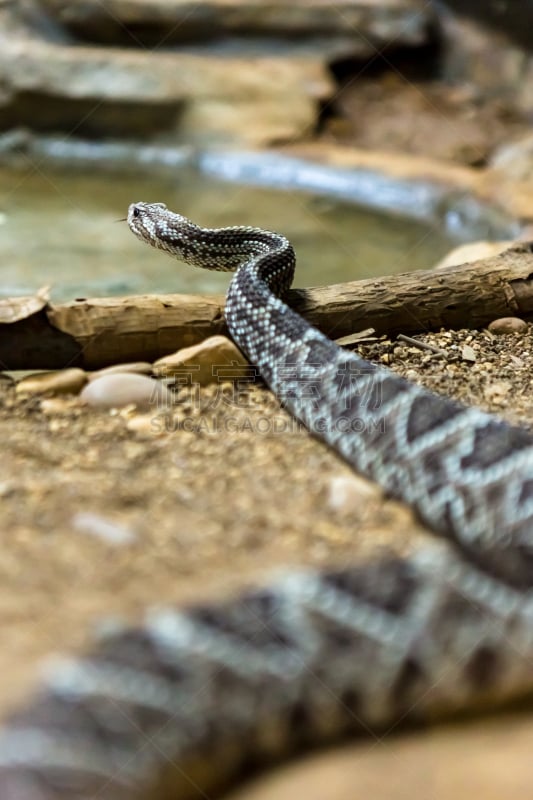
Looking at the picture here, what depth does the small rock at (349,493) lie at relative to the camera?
329cm

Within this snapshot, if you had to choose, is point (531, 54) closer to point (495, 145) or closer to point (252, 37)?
point (495, 145)

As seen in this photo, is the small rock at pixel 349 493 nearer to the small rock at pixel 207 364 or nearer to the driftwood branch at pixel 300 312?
the small rock at pixel 207 364

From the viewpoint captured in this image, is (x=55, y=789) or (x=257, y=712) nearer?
(x=55, y=789)

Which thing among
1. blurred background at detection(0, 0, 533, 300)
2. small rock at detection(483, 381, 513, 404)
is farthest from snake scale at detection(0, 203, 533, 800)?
blurred background at detection(0, 0, 533, 300)

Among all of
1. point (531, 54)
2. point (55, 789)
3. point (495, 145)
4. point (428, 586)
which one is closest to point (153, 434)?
point (428, 586)

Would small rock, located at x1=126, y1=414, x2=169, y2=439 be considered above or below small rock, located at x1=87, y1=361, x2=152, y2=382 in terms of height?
below

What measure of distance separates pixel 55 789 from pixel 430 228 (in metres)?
7.66

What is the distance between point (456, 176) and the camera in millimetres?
9156

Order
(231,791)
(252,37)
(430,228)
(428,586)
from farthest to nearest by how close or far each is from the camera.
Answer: (252,37)
(430,228)
(428,586)
(231,791)

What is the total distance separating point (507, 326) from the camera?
5141 mm

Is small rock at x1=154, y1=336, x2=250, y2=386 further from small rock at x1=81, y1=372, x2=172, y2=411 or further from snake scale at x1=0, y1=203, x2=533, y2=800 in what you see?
snake scale at x1=0, y1=203, x2=533, y2=800

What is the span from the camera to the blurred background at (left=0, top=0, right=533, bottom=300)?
8891 mm

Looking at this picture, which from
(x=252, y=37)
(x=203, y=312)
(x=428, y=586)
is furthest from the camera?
(x=252, y=37)

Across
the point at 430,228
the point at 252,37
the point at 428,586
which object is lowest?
the point at 430,228
